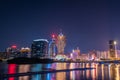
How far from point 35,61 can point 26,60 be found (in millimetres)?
6430

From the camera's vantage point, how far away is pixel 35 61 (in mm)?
141875

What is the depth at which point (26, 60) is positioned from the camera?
Answer: 138 metres
